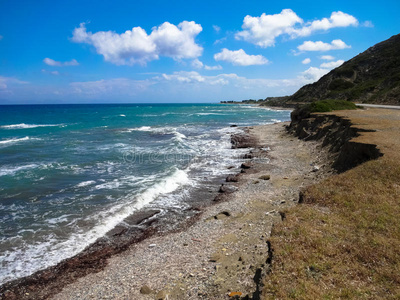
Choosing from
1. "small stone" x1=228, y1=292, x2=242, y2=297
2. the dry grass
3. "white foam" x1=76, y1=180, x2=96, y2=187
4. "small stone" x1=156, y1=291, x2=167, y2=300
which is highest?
the dry grass

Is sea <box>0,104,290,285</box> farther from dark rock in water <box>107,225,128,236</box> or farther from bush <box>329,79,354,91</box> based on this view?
bush <box>329,79,354,91</box>

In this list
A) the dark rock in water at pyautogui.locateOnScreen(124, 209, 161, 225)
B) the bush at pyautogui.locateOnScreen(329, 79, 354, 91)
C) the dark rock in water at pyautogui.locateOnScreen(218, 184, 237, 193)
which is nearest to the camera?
the dark rock in water at pyautogui.locateOnScreen(124, 209, 161, 225)

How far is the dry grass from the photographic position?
563cm

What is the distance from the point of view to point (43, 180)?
22094 mm

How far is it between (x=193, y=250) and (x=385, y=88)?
277 feet

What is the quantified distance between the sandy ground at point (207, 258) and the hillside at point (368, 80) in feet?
207

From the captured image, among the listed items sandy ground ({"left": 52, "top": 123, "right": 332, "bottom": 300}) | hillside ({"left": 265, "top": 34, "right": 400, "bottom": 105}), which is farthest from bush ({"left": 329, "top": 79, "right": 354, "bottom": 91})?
sandy ground ({"left": 52, "top": 123, "right": 332, "bottom": 300})

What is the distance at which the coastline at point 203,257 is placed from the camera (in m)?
8.09

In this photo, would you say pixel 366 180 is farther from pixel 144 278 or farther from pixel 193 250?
pixel 144 278

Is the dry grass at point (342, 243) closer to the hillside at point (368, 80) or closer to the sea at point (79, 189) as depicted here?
the sea at point (79, 189)

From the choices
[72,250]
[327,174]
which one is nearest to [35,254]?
[72,250]

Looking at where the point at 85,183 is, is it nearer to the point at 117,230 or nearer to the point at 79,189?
the point at 79,189

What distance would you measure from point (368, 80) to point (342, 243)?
105 meters

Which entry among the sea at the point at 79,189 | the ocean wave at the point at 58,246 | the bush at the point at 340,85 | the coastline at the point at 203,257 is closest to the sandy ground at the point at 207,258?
the coastline at the point at 203,257
